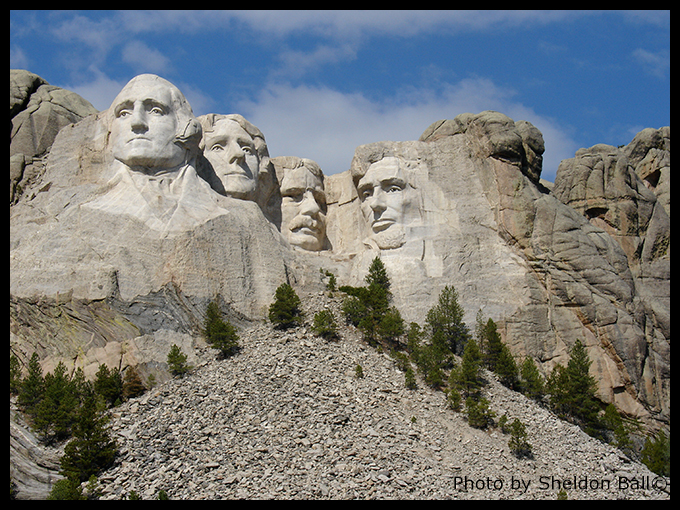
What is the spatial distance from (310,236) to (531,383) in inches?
396

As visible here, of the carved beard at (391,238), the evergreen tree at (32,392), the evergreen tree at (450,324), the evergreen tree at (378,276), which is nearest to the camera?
the evergreen tree at (32,392)

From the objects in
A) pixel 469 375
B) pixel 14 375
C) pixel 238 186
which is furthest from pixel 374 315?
pixel 14 375

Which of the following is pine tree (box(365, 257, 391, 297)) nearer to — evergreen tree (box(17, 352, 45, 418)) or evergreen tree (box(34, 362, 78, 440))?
evergreen tree (box(34, 362, 78, 440))

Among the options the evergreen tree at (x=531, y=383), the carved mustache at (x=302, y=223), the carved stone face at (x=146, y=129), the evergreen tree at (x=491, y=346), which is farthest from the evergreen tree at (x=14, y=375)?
the evergreen tree at (x=531, y=383)

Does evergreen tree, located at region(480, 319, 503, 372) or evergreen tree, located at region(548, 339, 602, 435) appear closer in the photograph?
evergreen tree, located at region(548, 339, 602, 435)

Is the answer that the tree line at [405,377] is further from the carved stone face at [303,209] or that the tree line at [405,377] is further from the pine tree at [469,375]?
the carved stone face at [303,209]

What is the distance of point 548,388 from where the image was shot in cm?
3142

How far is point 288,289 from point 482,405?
6.84 m

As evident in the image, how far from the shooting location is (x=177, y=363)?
2966 cm

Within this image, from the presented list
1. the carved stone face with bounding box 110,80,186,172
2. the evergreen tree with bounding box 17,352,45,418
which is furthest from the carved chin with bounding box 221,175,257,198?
the evergreen tree with bounding box 17,352,45,418

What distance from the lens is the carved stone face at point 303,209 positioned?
124 ft

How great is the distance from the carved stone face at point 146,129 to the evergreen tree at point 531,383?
12388 millimetres

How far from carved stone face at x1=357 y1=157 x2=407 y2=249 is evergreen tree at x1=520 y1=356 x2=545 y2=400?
6.61m

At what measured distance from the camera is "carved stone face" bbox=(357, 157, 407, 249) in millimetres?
36188
